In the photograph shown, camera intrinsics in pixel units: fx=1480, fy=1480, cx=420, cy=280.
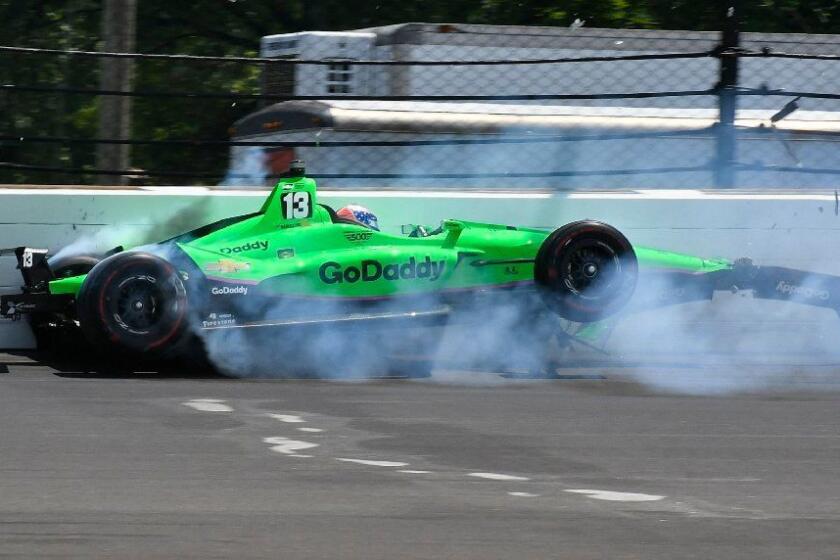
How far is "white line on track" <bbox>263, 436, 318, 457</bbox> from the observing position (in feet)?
21.1

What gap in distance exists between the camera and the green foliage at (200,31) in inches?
879

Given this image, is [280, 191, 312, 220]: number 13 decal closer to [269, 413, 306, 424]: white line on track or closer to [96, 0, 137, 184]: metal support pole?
[269, 413, 306, 424]: white line on track

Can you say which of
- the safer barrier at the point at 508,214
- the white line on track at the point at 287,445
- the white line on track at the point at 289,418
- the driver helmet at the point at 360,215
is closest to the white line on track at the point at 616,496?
the white line on track at the point at 287,445

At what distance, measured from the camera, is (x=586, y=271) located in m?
9.23

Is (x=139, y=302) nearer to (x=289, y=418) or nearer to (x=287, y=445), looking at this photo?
(x=289, y=418)

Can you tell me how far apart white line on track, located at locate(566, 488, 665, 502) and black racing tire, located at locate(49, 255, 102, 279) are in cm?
465

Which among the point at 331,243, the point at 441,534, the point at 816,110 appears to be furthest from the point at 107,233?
the point at 816,110

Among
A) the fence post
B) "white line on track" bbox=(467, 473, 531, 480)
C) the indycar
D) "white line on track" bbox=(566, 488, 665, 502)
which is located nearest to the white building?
the fence post

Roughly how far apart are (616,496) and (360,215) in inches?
170

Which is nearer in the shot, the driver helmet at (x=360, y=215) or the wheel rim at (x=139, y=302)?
the wheel rim at (x=139, y=302)

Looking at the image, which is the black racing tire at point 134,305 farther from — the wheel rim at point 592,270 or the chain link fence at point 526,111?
the chain link fence at point 526,111

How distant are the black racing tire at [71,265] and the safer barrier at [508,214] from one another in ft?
0.78

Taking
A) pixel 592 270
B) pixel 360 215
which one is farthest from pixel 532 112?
pixel 592 270

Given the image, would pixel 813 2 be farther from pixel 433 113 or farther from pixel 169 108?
pixel 433 113
